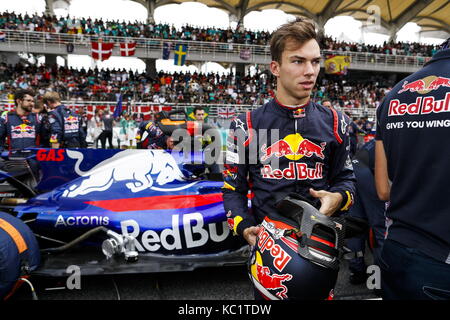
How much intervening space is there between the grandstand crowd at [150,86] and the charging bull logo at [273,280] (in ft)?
61.0

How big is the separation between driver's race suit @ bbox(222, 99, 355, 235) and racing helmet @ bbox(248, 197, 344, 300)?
0.20m

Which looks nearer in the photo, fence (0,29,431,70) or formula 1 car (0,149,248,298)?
formula 1 car (0,149,248,298)

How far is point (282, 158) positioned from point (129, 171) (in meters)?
2.04

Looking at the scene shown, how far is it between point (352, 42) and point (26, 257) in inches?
1313

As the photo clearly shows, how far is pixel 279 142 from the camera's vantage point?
1494 millimetres

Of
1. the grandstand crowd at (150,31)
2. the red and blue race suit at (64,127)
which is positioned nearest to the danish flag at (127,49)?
the grandstand crowd at (150,31)

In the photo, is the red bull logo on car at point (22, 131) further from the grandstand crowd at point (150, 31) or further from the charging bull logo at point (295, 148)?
the grandstand crowd at point (150, 31)

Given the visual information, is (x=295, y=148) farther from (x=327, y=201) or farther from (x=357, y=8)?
(x=357, y=8)

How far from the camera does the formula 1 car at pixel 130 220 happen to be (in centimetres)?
248

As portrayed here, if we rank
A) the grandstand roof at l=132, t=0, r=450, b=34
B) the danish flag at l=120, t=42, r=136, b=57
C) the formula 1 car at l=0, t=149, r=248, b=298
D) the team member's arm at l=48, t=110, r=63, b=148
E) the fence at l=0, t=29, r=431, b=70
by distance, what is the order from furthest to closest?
the grandstand roof at l=132, t=0, r=450, b=34, the fence at l=0, t=29, r=431, b=70, the danish flag at l=120, t=42, r=136, b=57, the team member's arm at l=48, t=110, r=63, b=148, the formula 1 car at l=0, t=149, r=248, b=298

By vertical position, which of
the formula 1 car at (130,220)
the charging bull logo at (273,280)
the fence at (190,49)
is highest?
the fence at (190,49)

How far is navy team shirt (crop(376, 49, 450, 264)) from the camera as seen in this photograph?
1143mm

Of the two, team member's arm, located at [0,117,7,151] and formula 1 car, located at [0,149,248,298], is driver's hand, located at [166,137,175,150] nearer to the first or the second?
formula 1 car, located at [0,149,248,298]

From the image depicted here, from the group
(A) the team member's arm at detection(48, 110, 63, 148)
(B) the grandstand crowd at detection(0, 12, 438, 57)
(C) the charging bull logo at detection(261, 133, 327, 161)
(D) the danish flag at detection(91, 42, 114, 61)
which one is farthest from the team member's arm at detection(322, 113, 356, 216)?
(B) the grandstand crowd at detection(0, 12, 438, 57)
